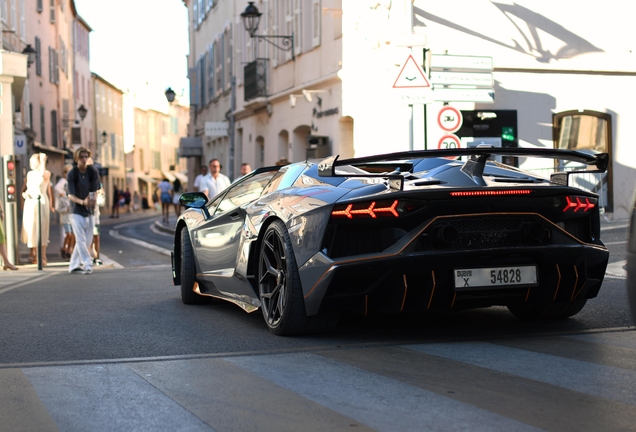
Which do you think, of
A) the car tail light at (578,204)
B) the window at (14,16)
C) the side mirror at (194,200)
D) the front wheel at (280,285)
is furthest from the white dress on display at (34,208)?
the window at (14,16)

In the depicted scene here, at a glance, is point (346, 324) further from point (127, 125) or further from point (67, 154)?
point (127, 125)

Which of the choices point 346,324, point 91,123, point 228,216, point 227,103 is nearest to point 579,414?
point 346,324

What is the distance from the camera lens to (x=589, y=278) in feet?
20.8

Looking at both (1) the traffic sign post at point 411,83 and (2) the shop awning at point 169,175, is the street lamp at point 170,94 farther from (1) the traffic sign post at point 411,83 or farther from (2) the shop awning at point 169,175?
(2) the shop awning at point 169,175

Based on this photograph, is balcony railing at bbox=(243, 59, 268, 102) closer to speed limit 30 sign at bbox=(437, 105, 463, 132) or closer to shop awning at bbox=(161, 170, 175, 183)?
speed limit 30 sign at bbox=(437, 105, 463, 132)

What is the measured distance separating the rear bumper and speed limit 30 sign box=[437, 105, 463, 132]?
893 centimetres

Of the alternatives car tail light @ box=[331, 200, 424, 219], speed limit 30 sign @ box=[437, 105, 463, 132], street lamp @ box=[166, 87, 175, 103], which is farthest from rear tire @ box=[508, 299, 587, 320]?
street lamp @ box=[166, 87, 175, 103]

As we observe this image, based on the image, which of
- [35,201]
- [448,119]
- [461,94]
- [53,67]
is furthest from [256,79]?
[53,67]

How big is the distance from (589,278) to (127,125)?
82.9 metres

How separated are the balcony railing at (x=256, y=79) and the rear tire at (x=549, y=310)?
22.6 m

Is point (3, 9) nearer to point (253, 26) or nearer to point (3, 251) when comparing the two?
point (253, 26)

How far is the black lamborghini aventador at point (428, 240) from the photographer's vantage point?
229 inches

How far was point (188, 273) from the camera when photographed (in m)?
8.81

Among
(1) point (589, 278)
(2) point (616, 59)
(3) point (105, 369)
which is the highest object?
(2) point (616, 59)
